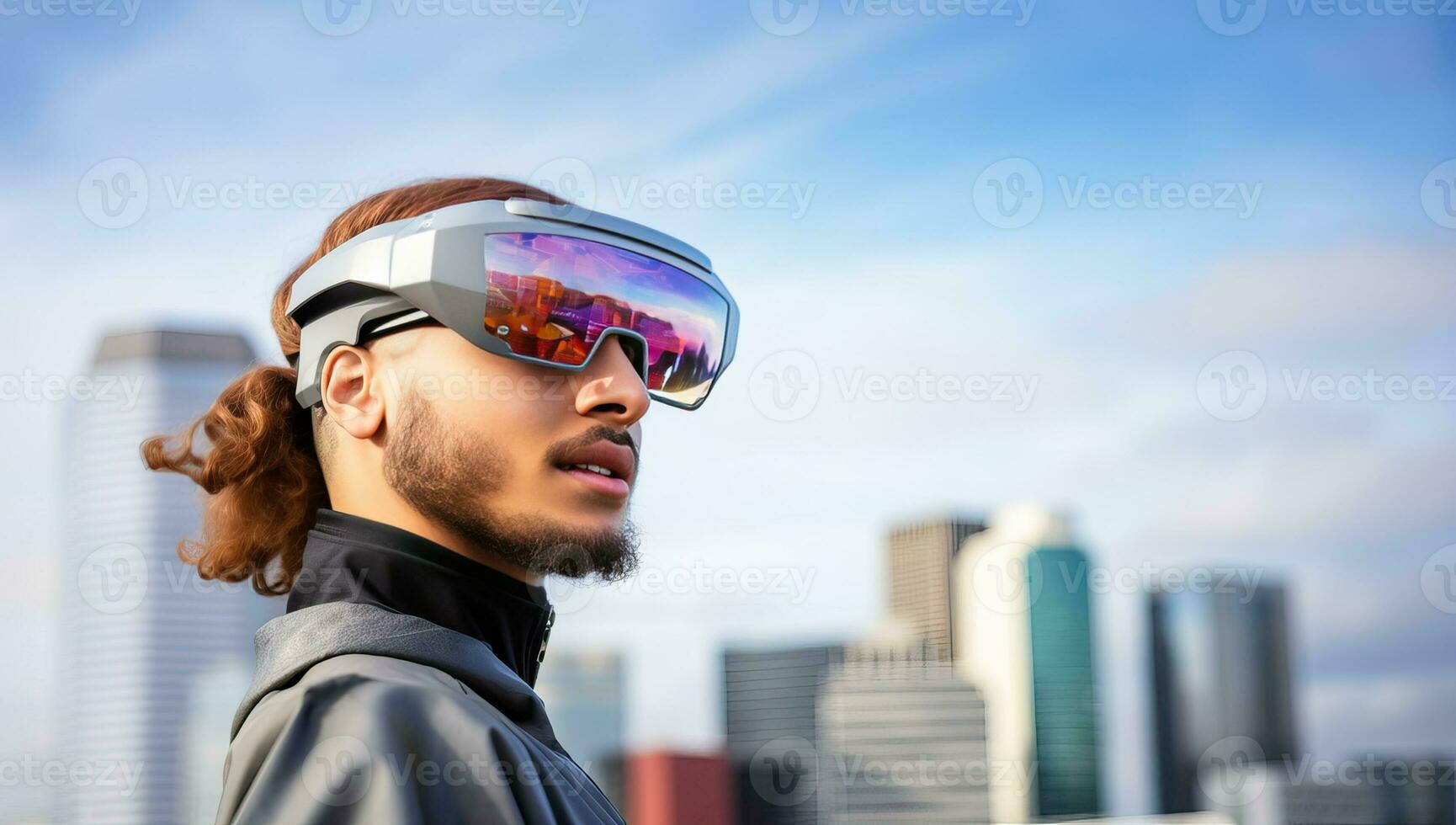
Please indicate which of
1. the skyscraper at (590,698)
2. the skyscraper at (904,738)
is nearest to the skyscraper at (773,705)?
the skyscraper at (904,738)

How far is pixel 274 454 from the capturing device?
2.86 m

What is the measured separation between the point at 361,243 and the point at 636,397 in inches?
23.6

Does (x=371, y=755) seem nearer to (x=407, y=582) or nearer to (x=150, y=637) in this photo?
(x=407, y=582)

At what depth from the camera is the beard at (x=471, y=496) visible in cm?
231

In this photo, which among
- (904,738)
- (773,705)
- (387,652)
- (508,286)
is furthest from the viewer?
(773,705)

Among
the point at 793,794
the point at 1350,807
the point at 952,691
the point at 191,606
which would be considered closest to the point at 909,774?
the point at 952,691

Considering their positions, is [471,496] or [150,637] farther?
[150,637]

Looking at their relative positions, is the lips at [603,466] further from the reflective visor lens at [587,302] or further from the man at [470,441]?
the reflective visor lens at [587,302]

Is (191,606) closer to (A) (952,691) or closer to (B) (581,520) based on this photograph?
(A) (952,691)

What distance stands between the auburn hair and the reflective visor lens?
0.21 metres

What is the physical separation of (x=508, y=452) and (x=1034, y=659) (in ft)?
446

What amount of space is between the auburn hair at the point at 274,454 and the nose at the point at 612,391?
0.38 meters

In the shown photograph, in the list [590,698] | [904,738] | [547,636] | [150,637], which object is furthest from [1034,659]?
[547,636]

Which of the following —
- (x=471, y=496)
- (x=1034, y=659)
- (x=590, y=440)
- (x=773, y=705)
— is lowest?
(x=773, y=705)
